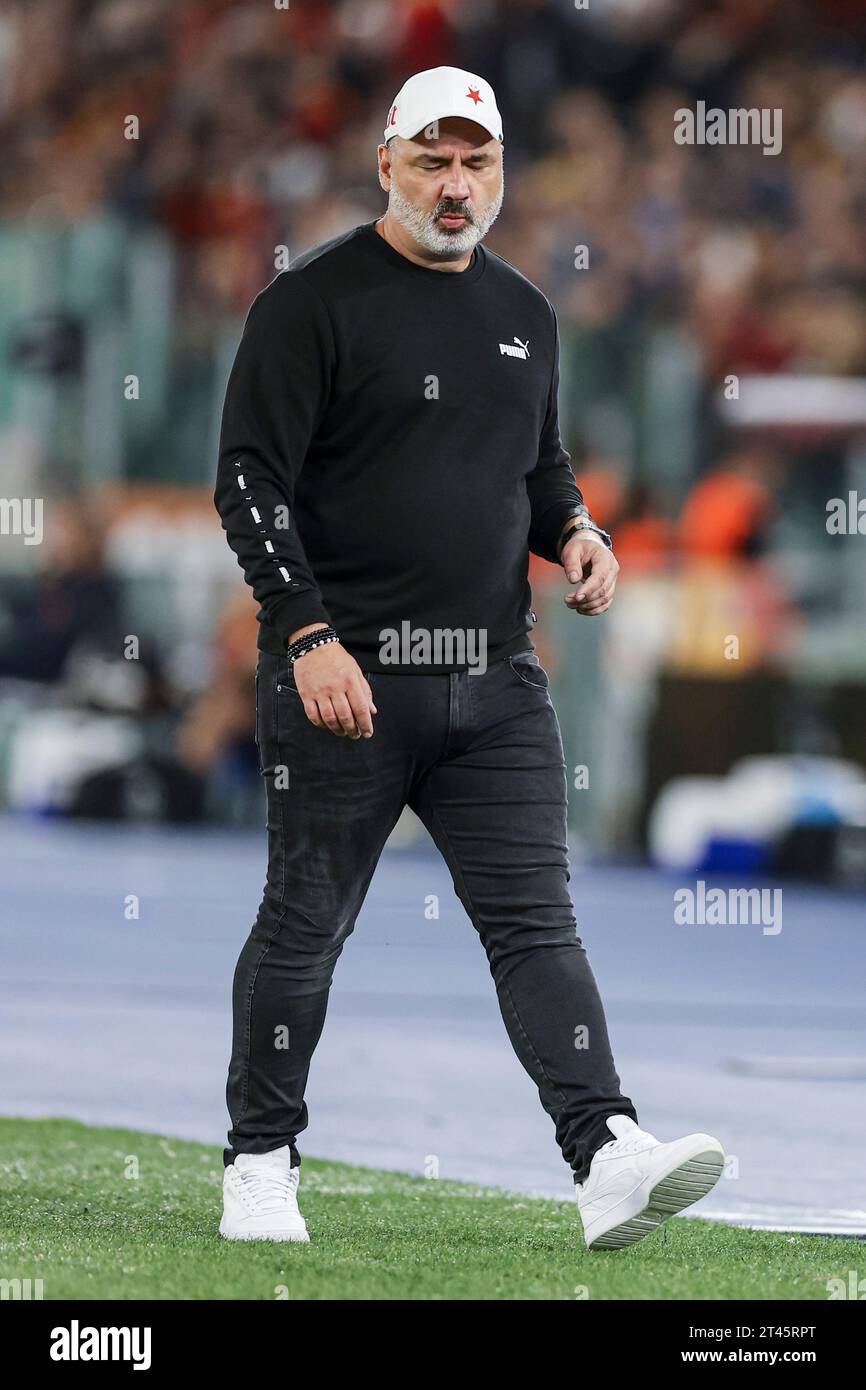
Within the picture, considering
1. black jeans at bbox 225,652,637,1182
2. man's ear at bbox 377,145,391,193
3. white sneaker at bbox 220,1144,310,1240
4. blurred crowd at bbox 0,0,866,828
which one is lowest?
white sneaker at bbox 220,1144,310,1240

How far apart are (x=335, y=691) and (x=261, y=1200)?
865mm

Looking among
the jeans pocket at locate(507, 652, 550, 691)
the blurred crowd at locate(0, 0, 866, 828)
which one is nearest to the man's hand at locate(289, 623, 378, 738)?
the jeans pocket at locate(507, 652, 550, 691)

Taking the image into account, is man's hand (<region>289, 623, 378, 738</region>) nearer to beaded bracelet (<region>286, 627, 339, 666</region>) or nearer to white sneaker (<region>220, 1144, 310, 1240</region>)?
beaded bracelet (<region>286, 627, 339, 666</region>)

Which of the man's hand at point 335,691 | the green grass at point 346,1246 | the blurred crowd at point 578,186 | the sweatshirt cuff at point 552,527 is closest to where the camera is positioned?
the green grass at point 346,1246

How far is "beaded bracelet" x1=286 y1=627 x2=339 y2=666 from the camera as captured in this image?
11.5ft

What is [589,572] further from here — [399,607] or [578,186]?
[578,186]

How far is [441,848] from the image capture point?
12.3 feet

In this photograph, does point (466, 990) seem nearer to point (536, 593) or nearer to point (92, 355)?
point (536, 593)

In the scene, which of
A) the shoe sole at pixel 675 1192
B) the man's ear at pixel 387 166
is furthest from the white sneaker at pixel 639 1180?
the man's ear at pixel 387 166

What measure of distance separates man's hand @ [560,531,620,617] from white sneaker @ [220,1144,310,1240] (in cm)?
105

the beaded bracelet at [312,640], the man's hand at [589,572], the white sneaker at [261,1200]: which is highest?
the man's hand at [589,572]

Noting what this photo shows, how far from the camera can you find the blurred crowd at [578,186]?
38.8 feet

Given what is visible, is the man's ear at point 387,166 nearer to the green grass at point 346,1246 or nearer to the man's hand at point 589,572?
the man's hand at point 589,572

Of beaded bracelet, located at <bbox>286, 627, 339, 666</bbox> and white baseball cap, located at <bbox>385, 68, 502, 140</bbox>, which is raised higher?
white baseball cap, located at <bbox>385, 68, 502, 140</bbox>
